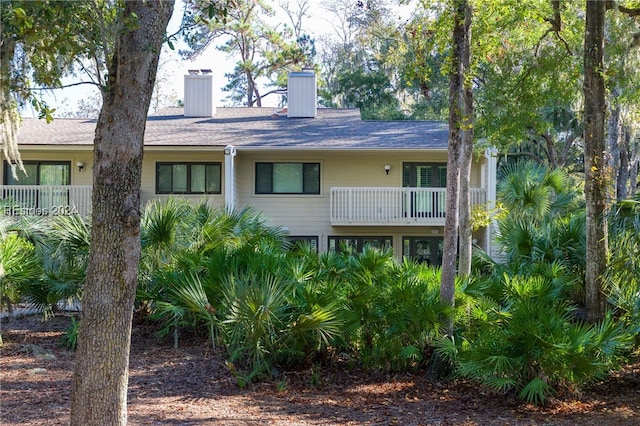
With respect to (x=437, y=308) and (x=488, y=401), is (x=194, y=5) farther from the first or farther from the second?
(x=488, y=401)

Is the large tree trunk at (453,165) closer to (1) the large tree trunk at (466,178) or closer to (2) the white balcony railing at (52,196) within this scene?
(1) the large tree trunk at (466,178)

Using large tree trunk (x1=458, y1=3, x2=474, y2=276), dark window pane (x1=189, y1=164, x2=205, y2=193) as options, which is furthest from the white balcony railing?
large tree trunk (x1=458, y1=3, x2=474, y2=276)

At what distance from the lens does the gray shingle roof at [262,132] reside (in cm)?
2070

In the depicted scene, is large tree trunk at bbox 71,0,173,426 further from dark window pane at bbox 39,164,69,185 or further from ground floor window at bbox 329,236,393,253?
dark window pane at bbox 39,164,69,185

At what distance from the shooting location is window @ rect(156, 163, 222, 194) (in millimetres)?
22047

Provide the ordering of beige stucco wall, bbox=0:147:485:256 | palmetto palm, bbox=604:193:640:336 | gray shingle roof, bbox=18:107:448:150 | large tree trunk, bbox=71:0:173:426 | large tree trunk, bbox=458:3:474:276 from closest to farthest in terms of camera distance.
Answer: large tree trunk, bbox=71:0:173:426
palmetto palm, bbox=604:193:640:336
large tree trunk, bbox=458:3:474:276
gray shingle roof, bbox=18:107:448:150
beige stucco wall, bbox=0:147:485:256

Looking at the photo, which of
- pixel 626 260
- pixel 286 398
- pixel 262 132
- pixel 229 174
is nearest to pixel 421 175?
pixel 262 132

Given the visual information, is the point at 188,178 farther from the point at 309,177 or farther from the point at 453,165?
the point at 453,165

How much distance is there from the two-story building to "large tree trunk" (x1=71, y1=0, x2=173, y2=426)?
15554 millimetres

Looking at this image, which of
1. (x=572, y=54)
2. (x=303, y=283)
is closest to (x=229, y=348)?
(x=303, y=283)

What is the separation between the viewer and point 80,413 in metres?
5.04

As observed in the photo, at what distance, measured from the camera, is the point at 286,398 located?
28.7 ft

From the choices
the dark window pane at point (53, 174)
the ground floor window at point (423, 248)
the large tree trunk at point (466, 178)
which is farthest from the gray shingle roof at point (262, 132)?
the large tree trunk at point (466, 178)

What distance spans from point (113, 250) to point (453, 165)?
6.06m
